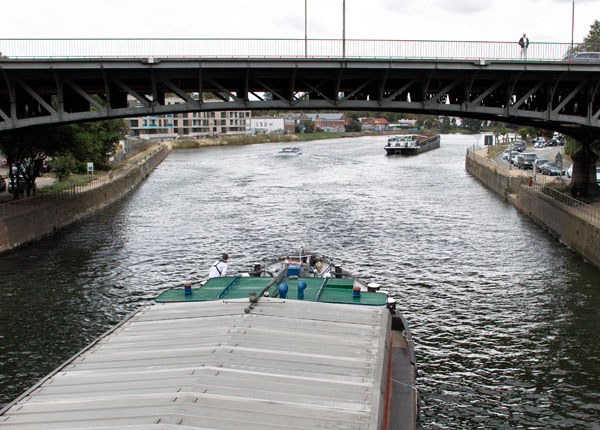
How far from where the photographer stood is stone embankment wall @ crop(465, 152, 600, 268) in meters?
31.8

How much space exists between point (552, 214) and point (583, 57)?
9361mm

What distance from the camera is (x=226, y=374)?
10.5 metres

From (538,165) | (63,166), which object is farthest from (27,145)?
(538,165)

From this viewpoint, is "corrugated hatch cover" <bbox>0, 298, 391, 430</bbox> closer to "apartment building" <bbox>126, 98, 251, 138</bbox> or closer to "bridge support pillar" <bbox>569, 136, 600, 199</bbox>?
"bridge support pillar" <bbox>569, 136, 600, 199</bbox>

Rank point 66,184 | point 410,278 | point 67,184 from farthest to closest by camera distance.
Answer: point 66,184, point 67,184, point 410,278

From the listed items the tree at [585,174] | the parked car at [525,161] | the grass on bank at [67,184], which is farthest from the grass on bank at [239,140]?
the tree at [585,174]

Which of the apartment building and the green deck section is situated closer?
the green deck section

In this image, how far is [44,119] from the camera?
3120 centimetres

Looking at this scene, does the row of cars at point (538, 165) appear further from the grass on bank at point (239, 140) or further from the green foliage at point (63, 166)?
the grass on bank at point (239, 140)

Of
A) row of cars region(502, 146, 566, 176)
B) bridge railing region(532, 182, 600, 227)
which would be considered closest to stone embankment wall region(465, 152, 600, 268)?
bridge railing region(532, 182, 600, 227)

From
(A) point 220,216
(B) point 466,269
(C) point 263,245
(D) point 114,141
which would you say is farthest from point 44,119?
(D) point 114,141

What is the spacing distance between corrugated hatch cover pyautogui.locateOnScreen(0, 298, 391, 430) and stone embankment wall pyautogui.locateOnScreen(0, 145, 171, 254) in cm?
2329

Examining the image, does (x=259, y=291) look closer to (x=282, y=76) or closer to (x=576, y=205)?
(x=282, y=76)

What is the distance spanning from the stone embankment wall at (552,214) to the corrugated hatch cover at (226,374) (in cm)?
2143
